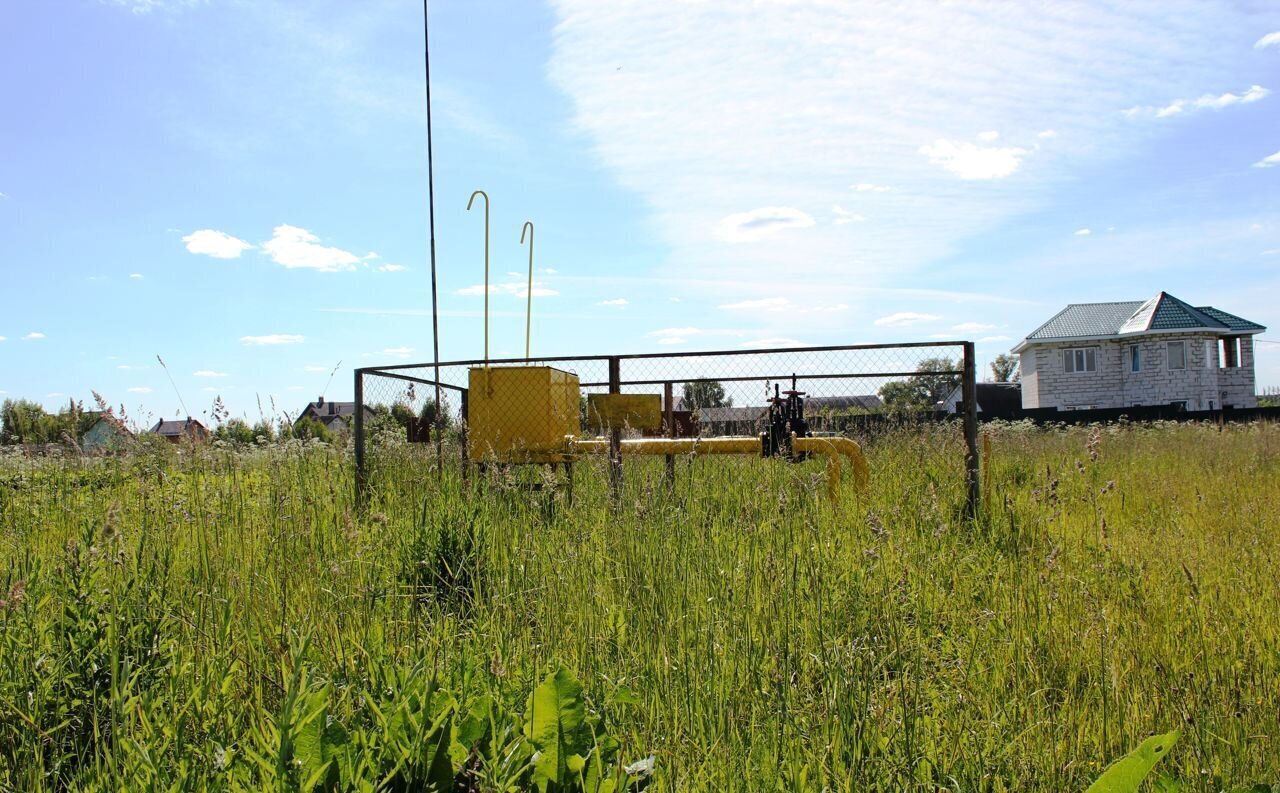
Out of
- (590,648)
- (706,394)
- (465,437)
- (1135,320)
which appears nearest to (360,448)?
(465,437)

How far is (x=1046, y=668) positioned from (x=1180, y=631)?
0.82m

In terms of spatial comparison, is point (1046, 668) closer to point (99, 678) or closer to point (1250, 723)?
point (1250, 723)

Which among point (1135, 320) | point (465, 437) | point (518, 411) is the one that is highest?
point (1135, 320)

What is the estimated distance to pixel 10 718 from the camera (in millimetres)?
2193

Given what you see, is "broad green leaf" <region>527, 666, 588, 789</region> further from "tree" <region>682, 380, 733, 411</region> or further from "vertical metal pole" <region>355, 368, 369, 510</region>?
"tree" <region>682, 380, 733, 411</region>

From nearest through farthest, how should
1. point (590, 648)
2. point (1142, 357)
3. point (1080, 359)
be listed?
1. point (590, 648)
2. point (1142, 357)
3. point (1080, 359)

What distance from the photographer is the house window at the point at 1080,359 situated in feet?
121

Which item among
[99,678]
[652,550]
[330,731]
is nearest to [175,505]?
[99,678]

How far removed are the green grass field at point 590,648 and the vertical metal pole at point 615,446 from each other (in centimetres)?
22

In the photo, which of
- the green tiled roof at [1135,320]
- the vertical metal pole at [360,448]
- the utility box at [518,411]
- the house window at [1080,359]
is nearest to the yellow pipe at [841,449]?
the utility box at [518,411]

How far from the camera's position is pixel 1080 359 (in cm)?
3738

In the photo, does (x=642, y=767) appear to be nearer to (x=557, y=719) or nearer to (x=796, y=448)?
(x=557, y=719)

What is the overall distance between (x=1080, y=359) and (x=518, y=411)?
38.4 m

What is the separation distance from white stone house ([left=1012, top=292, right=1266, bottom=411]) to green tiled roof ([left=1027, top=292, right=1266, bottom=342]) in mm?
39
